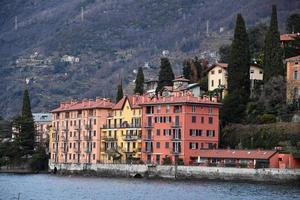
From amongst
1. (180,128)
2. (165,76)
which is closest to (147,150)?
(180,128)

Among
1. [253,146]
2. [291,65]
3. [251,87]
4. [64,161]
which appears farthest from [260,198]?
[64,161]

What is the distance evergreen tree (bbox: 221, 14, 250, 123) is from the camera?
5384 inches

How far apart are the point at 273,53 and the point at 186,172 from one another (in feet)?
69.1

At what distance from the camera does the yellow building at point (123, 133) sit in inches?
5600

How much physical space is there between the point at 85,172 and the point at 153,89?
2856 cm

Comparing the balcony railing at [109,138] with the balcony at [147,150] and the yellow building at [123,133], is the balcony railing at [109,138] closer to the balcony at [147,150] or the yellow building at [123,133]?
the yellow building at [123,133]

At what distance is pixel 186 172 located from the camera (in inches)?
4946

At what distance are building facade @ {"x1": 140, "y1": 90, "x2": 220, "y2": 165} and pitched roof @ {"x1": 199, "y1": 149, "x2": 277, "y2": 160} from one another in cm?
434

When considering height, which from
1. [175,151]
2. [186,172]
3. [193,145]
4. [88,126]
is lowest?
[186,172]

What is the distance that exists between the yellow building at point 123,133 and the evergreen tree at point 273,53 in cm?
2099

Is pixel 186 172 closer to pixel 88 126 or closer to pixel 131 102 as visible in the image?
pixel 131 102

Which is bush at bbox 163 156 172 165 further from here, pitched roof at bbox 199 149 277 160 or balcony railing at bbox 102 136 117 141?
balcony railing at bbox 102 136 117 141

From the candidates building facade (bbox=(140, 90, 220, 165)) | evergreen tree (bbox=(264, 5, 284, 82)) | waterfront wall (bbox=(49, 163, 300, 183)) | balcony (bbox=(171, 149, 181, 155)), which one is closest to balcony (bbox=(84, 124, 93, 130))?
waterfront wall (bbox=(49, 163, 300, 183))

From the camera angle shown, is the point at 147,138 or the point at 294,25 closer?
the point at 147,138
